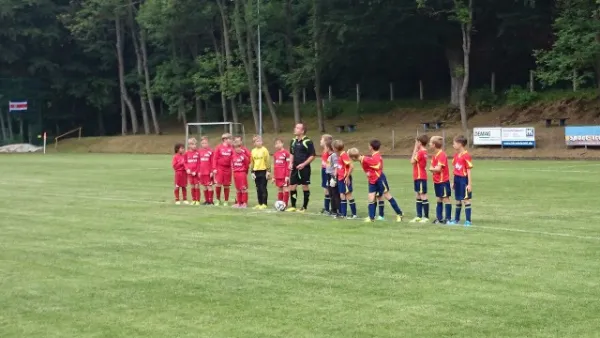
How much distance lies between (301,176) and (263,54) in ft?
146

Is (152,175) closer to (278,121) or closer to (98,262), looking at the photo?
(98,262)

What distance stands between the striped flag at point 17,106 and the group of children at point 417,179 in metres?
57.4

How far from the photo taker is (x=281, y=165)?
2020cm

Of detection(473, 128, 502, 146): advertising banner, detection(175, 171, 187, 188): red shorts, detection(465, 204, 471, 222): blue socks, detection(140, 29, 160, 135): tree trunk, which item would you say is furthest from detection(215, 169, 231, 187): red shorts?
detection(140, 29, 160, 135): tree trunk

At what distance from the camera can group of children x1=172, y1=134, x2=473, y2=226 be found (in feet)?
53.6

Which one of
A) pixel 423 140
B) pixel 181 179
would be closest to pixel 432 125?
pixel 181 179

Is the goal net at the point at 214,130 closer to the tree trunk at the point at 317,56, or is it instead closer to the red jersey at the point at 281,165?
the tree trunk at the point at 317,56

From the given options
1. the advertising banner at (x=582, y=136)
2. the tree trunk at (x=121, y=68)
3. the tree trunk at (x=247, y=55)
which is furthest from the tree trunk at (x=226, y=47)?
the advertising banner at (x=582, y=136)

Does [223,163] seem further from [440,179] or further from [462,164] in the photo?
[462,164]

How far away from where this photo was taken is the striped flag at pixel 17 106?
71.0 meters

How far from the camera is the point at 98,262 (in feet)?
40.4

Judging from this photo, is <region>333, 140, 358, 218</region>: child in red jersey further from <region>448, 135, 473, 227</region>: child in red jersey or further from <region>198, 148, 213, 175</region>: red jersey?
<region>198, 148, 213, 175</region>: red jersey

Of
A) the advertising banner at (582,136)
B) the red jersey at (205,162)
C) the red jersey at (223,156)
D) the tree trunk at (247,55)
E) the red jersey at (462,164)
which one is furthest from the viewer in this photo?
the tree trunk at (247,55)

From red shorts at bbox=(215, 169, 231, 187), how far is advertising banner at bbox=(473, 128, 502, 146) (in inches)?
1050
